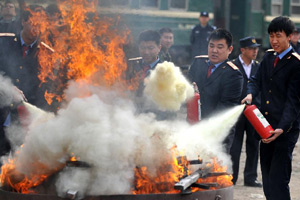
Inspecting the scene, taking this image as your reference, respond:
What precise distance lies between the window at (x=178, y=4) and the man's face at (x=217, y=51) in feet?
38.2

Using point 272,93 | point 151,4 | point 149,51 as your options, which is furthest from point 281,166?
point 151,4

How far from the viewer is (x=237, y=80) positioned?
639 centimetres

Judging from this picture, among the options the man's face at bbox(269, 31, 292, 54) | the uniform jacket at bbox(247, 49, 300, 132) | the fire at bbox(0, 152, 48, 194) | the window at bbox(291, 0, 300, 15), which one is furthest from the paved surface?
the window at bbox(291, 0, 300, 15)

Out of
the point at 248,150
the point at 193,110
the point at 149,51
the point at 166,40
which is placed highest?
the point at 149,51

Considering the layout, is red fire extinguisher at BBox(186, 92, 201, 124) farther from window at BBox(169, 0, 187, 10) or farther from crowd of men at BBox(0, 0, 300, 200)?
window at BBox(169, 0, 187, 10)

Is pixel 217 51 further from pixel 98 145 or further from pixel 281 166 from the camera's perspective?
pixel 98 145

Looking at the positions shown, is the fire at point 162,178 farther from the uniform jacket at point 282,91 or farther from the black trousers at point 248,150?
the black trousers at point 248,150

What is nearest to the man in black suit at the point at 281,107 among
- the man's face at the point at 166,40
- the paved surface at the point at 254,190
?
the paved surface at the point at 254,190

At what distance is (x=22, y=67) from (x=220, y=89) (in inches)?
90.8

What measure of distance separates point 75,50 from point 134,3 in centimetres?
593

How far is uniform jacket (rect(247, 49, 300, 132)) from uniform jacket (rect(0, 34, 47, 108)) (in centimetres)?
264

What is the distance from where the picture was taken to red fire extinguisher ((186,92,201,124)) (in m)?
6.06

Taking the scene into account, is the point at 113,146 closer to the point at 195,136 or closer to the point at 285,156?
the point at 195,136

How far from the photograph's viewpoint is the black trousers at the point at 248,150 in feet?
25.2
